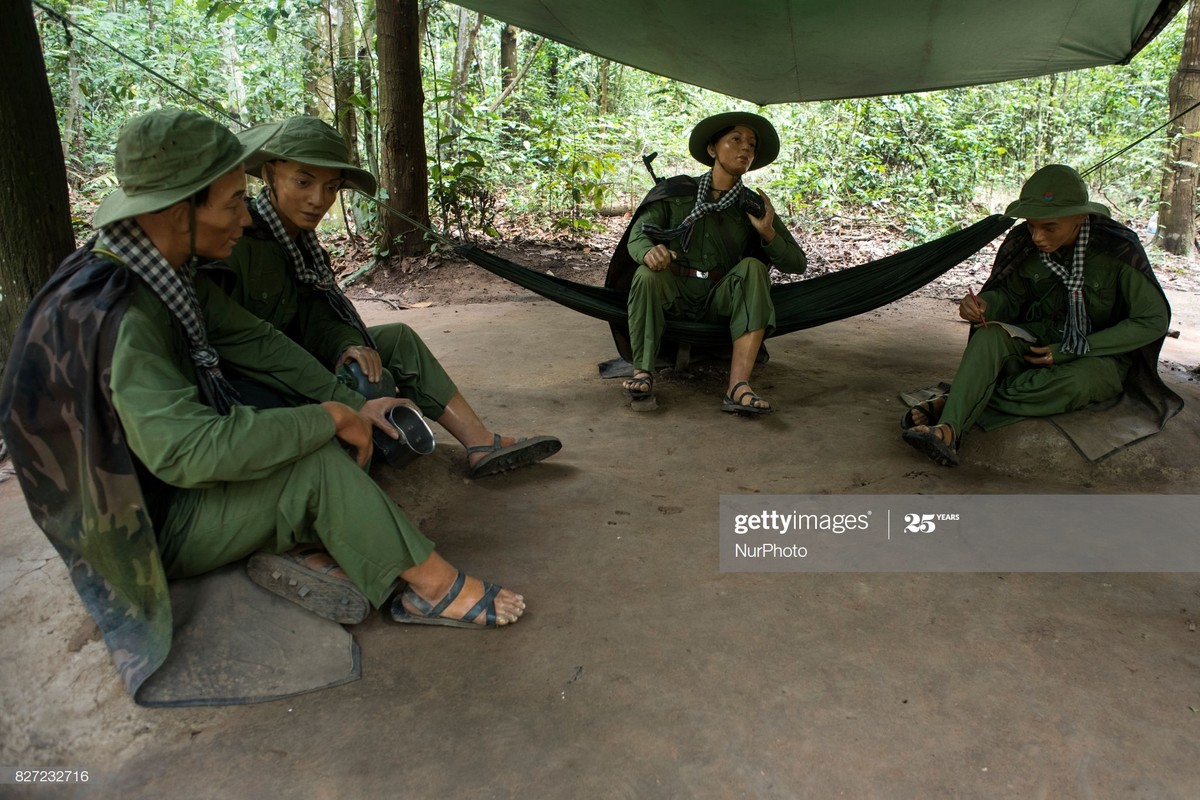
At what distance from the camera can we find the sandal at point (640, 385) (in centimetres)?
314

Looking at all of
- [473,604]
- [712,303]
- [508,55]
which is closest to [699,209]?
[712,303]

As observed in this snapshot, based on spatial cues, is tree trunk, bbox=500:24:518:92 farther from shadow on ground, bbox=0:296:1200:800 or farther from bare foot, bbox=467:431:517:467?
shadow on ground, bbox=0:296:1200:800

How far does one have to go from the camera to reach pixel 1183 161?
5938 mm

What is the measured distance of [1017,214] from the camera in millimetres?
2674

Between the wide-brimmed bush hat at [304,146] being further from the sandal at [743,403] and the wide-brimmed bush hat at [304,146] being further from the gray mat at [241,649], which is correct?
the sandal at [743,403]

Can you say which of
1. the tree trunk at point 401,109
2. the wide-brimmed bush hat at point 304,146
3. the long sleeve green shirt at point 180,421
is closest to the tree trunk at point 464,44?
the tree trunk at point 401,109

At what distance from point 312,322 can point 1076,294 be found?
2408 mm

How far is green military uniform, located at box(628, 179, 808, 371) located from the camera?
318 centimetres

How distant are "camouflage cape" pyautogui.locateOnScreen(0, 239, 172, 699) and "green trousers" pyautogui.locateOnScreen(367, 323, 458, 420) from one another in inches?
38.0

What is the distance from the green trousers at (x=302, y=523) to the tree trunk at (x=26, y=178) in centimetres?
109

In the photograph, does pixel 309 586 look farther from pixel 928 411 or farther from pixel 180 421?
pixel 928 411

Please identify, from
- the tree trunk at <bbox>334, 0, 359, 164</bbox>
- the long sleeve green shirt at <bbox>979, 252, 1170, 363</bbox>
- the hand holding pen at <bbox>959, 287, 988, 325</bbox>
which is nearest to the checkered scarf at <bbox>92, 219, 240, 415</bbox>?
the hand holding pen at <bbox>959, 287, 988, 325</bbox>

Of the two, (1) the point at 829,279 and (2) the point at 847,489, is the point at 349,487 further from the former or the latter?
(1) the point at 829,279

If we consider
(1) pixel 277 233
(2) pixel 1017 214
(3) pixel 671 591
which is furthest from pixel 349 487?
(2) pixel 1017 214
